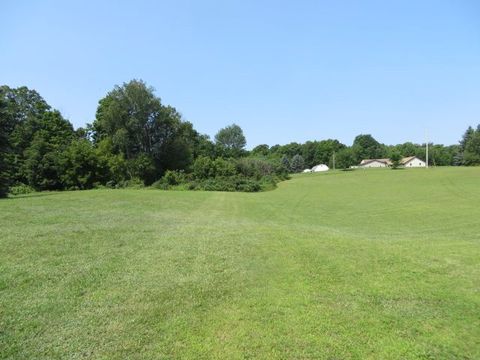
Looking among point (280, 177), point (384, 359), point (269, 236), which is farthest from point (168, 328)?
point (280, 177)

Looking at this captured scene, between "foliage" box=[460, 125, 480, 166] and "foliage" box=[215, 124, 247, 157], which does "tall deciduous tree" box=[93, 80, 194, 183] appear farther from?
"foliage" box=[460, 125, 480, 166]

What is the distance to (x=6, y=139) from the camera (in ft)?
79.6

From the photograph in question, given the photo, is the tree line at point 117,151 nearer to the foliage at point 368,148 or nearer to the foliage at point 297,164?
the foliage at point 297,164

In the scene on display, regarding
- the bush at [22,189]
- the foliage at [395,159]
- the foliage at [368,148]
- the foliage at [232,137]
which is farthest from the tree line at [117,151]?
the foliage at [368,148]

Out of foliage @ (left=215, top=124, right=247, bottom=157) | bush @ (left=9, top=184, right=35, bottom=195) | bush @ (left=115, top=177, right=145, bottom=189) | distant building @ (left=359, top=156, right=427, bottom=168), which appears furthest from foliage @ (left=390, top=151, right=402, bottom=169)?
bush @ (left=9, top=184, right=35, bottom=195)

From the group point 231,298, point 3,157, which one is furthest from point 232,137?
point 231,298

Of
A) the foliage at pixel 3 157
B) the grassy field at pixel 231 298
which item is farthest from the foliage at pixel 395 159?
the grassy field at pixel 231 298

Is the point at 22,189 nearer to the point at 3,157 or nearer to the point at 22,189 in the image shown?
the point at 22,189

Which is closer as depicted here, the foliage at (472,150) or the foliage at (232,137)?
the foliage at (472,150)

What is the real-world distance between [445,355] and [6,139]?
90.8ft

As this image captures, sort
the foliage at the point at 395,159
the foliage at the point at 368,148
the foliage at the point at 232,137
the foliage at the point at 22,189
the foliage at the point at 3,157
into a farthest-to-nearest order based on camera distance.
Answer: the foliage at the point at 368,148, the foliage at the point at 232,137, the foliage at the point at 395,159, the foliage at the point at 22,189, the foliage at the point at 3,157

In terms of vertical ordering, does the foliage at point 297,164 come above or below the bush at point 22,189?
above

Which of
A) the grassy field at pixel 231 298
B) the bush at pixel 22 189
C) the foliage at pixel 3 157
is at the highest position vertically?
the foliage at pixel 3 157

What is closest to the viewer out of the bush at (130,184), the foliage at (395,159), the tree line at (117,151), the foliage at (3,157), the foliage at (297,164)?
the foliage at (3,157)
